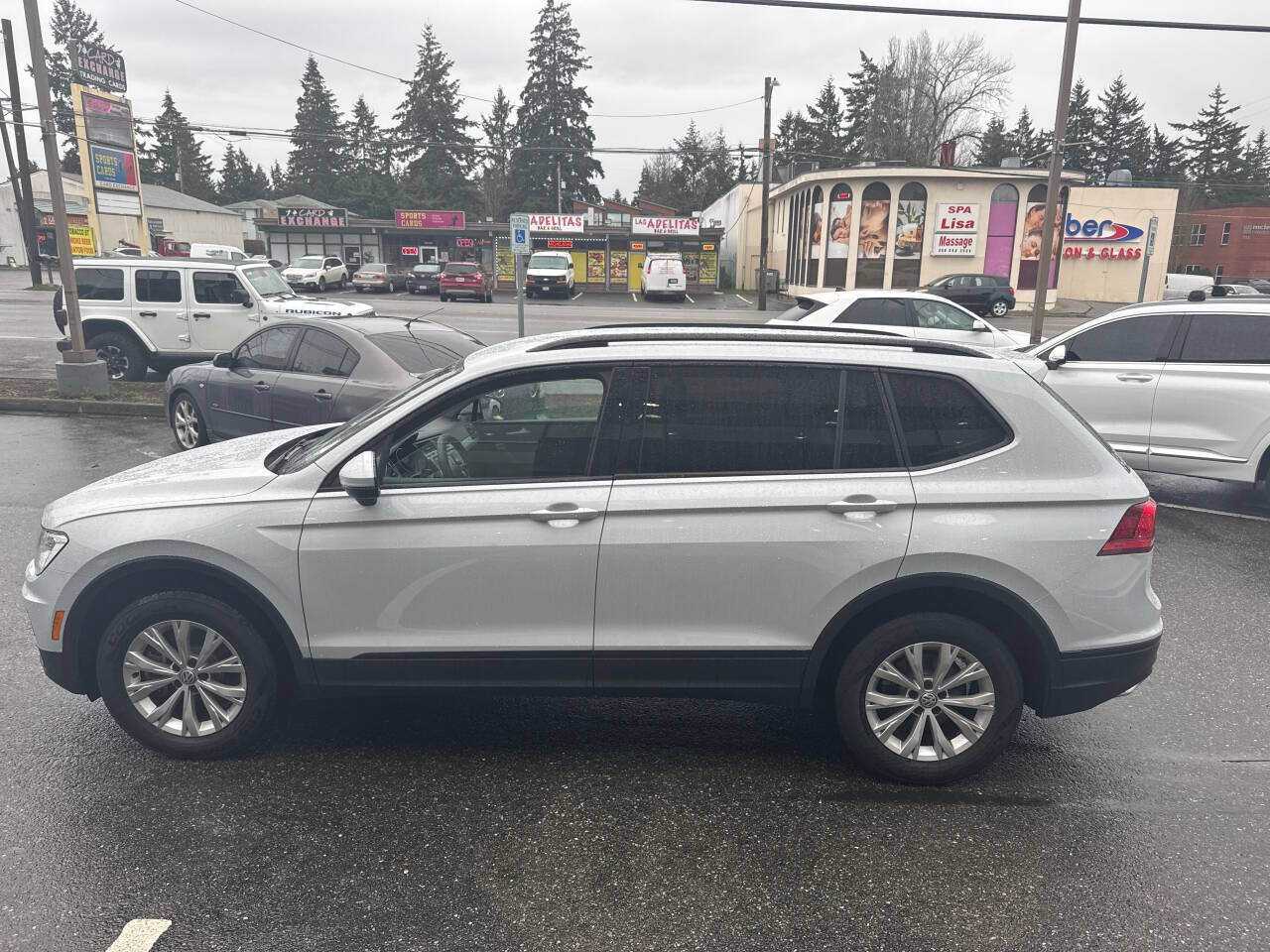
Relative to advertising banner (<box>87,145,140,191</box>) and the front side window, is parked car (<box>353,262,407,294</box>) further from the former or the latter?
the front side window

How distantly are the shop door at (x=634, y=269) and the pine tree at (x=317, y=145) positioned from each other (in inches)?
1860

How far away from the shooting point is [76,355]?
12438 millimetres

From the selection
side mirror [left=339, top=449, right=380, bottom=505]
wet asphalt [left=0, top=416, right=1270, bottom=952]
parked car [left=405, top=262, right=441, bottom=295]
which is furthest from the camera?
parked car [left=405, top=262, right=441, bottom=295]

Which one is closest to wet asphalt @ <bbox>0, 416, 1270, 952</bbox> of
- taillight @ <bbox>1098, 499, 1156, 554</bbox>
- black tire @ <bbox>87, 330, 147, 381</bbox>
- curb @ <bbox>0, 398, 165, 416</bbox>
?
taillight @ <bbox>1098, 499, 1156, 554</bbox>

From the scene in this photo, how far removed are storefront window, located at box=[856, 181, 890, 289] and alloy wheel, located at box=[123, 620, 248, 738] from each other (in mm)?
37694

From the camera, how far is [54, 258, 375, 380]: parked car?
13.8m

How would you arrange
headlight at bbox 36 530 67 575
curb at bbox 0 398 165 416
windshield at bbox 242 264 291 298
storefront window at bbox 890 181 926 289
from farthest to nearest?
storefront window at bbox 890 181 926 289 < windshield at bbox 242 264 291 298 < curb at bbox 0 398 165 416 < headlight at bbox 36 530 67 575

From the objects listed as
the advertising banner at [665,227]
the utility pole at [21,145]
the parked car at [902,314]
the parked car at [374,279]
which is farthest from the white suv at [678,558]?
the advertising banner at [665,227]

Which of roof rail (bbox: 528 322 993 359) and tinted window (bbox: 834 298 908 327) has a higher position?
roof rail (bbox: 528 322 993 359)

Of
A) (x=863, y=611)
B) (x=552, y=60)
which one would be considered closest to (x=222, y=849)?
(x=863, y=611)

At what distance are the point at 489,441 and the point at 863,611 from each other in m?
1.68

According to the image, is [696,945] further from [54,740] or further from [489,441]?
[54,740]

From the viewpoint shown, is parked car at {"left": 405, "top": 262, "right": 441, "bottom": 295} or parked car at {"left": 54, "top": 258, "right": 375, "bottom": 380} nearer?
parked car at {"left": 54, "top": 258, "right": 375, "bottom": 380}

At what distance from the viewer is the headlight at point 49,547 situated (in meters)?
3.63
